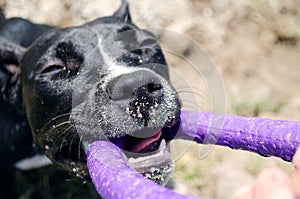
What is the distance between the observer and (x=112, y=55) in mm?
3959

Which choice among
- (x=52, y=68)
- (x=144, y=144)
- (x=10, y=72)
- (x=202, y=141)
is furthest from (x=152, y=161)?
(x=10, y=72)

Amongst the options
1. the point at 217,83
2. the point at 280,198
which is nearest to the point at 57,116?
the point at 217,83

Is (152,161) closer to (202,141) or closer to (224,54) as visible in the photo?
(202,141)

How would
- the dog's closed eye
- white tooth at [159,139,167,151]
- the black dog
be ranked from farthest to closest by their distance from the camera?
the dog's closed eye
white tooth at [159,139,167,151]
the black dog

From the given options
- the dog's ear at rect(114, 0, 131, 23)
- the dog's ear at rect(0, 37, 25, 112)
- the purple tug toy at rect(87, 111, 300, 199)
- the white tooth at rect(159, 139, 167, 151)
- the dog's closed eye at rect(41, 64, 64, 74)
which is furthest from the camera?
the dog's ear at rect(114, 0, 131, 23)

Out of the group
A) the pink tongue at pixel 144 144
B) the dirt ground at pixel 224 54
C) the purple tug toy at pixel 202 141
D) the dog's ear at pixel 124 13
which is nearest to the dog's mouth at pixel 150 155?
the pink tongue at pixel 144 144

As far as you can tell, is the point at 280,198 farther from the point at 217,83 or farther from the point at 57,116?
the point at 217,83

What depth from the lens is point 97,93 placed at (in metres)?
3.54

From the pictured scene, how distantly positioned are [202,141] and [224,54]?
2721 mm

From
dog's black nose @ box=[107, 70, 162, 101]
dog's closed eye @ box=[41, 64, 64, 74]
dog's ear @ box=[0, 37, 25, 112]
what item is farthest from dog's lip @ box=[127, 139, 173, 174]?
dog's ear @ box=[0, 37, 25, 112]

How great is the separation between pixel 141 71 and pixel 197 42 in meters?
3.01

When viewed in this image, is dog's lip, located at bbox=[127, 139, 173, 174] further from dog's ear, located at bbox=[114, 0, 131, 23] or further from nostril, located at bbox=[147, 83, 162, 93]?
dog's ear, located at bbox=[114, 0, 131, 23]

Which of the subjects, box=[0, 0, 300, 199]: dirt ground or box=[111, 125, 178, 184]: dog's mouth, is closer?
box=[111, 125, 178, 184]: dog's mouth

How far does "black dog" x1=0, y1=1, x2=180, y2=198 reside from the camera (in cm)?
332
